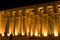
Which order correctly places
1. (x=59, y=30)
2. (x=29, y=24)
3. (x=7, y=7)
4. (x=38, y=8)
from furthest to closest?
1. (x=7, y=7)
2. (x=29, y=24)
3. (x=38, y=8)
4. (x=59, y=30)

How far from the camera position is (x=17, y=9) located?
221 inches

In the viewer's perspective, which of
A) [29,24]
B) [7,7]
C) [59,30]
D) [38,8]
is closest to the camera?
[59,30]

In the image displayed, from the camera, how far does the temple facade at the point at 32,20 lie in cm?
496

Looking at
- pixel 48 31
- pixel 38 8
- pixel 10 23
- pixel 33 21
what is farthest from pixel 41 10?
pixel 10 23

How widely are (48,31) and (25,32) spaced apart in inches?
40.7

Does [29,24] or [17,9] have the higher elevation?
[17,9]

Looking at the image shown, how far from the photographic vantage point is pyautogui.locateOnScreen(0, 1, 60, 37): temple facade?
4.96 meters

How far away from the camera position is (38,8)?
5191mm

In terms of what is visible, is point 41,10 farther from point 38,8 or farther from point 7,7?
point 7,7

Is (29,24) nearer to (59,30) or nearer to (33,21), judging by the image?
(33,21)

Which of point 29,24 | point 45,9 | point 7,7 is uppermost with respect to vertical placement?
point 7,7

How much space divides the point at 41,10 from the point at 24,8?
2.43ft

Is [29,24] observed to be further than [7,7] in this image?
No

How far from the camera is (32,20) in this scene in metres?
5.45
